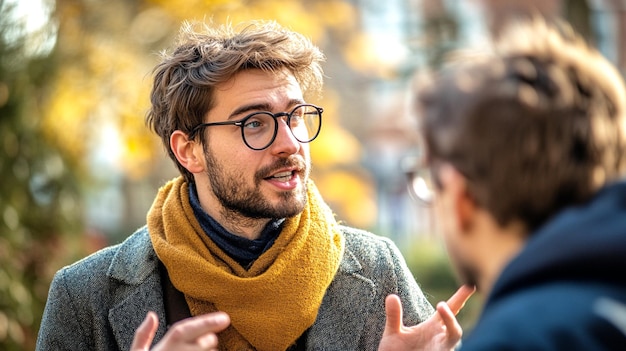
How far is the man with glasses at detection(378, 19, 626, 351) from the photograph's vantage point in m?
1.57

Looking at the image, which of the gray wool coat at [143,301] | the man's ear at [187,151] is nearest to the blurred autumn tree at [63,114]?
the man's ear at [187,151]

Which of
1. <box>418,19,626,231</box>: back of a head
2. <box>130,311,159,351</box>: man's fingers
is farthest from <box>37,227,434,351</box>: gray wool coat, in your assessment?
<box>418,19,626,231</box>: back of a head

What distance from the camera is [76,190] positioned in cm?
670

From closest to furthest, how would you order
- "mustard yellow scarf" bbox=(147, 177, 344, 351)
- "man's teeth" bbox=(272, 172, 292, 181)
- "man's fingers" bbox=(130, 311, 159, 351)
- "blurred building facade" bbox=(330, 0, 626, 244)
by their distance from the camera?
"man's fingers" bbox=(130, 311, 159, 351), "mustard yellow scarf" bbox=(147, 177, 344, 351), "man's teeth" bbox=(272, 172, 292, 181), "blurred building facade" bbox=(330, 0, 626, 244)

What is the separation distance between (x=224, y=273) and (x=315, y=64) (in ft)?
2.85

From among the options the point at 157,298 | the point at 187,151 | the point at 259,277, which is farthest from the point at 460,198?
the point at 187,151

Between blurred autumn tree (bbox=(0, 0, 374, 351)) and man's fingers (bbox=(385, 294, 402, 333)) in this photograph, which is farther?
blurred autumn tree (bbox=(0, 0, 374, 351))

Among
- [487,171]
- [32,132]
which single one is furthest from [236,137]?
[32,132]

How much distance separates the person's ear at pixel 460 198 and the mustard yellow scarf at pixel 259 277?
1318 mm

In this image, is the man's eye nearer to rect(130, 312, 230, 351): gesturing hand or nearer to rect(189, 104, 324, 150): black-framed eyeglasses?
rect(189, 104, 324, 150): black-framed eyeglasses

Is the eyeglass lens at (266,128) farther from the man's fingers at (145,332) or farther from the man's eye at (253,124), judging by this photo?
Result: the man's fingers at (145,332)

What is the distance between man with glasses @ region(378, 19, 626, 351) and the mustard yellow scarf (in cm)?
122

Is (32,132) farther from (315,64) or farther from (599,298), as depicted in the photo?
(599,298)

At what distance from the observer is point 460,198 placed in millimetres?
1817
